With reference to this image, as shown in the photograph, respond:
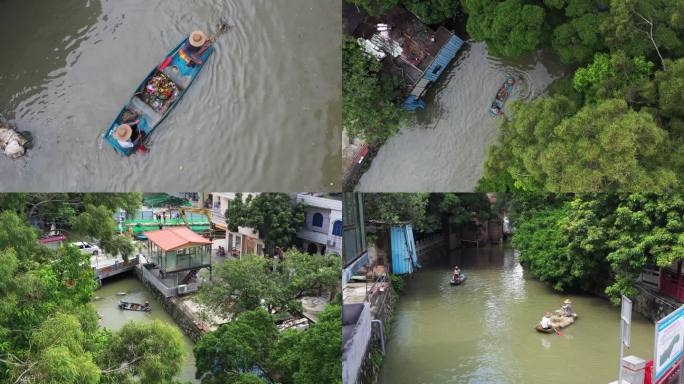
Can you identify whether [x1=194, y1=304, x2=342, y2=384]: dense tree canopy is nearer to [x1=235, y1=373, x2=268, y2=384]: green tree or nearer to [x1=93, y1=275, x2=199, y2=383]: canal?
[x1=235, y1=373, x2=268, y2=384]: green tree

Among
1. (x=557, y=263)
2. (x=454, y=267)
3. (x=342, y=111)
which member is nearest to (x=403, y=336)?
(x=454, y=267)

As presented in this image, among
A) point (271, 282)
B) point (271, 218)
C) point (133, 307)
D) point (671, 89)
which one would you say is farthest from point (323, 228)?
point (671, 89)

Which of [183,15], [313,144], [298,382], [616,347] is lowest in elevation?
[298,382]

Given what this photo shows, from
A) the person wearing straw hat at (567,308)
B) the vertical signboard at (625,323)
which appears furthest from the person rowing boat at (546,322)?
the vertical signboard at (625,323)

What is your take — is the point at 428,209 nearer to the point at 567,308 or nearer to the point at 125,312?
the point at 567,308

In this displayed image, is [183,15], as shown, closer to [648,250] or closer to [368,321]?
[368,321]

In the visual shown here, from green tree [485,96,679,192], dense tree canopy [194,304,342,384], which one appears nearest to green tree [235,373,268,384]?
dense tree canopy [194,304,342,384]
